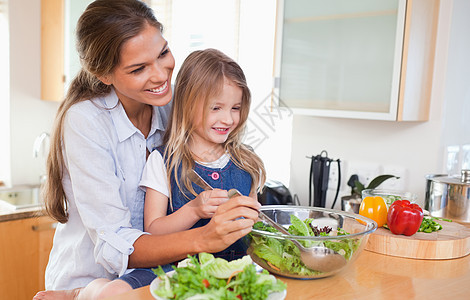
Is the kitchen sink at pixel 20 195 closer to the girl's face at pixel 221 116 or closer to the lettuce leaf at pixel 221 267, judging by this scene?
the girl's face at pixel 221 116

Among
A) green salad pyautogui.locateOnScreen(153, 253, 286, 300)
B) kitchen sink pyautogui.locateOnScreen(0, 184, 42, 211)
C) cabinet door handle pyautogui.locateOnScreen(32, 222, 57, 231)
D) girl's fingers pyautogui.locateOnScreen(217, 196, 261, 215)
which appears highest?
girl's fingers pyautogui.locateOnScreen(217, 196, 261, 215)

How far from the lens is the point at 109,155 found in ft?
4.22

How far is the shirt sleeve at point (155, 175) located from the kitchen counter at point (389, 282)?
42cm

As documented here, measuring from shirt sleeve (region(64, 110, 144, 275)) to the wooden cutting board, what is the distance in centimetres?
66

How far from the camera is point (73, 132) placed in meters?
1.25

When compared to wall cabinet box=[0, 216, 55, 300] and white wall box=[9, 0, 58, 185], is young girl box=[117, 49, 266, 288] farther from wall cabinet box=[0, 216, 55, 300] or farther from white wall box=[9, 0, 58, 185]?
white wall box=[9, 0, 58, 185]

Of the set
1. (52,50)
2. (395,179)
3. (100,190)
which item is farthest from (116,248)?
(52,50)

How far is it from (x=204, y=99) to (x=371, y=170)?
1076 mm

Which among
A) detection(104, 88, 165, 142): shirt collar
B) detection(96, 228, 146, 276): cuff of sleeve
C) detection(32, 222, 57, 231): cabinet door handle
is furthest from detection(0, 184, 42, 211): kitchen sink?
detection(96, 228, 146, 276): cuff of sleeve

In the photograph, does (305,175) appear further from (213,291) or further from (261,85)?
(213,291)

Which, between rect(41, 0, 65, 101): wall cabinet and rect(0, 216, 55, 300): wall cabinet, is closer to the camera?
rect(0, 216, 55, 300): wall cabinet

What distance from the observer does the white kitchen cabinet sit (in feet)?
5.89

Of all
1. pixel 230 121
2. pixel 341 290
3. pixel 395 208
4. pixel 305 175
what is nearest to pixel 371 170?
pixel 305 175

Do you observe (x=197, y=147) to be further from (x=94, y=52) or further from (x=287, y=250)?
(x=287, y=250)
